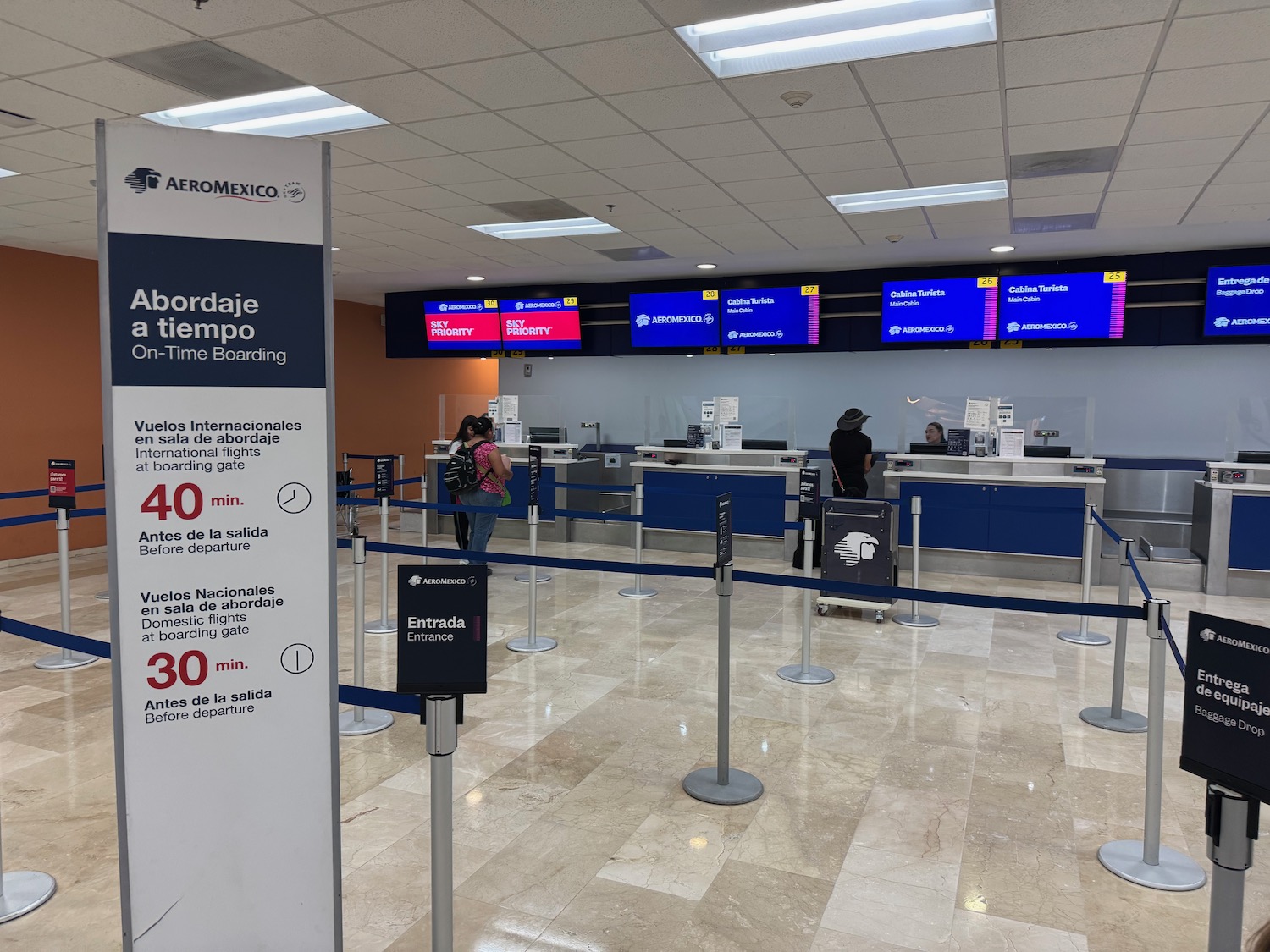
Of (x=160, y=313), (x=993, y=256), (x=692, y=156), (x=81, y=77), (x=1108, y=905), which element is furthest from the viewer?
(x=993, y=256)

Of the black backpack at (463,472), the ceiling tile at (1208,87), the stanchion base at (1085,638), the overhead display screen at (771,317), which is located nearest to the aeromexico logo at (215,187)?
the ceiling tile at (1208,87)

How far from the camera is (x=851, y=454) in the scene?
7488 mm

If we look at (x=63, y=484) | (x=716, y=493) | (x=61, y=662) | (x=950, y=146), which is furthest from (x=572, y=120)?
(x=716, y=493)

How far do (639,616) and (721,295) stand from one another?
4.68m

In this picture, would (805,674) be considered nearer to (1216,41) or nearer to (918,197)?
(1216,41)

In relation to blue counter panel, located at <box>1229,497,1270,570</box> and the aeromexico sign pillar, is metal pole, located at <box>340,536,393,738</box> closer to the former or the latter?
the aeromexico sign pillar

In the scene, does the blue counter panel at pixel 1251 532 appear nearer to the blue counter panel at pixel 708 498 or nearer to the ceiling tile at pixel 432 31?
the blue counter panel at pixel 708 498

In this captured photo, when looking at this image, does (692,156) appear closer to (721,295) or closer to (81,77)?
(81,77)

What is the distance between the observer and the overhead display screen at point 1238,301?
7859 millimetres

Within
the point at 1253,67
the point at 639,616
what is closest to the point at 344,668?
the point at 639,616

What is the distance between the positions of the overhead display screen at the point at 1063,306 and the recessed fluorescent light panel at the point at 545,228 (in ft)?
13.7

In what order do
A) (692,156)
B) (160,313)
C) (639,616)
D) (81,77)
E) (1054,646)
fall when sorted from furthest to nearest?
(639,616), (1054,646), (692,156), (81,77), (160,313)

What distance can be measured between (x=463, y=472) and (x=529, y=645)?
208cm

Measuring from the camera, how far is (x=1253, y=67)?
12.0 feet
